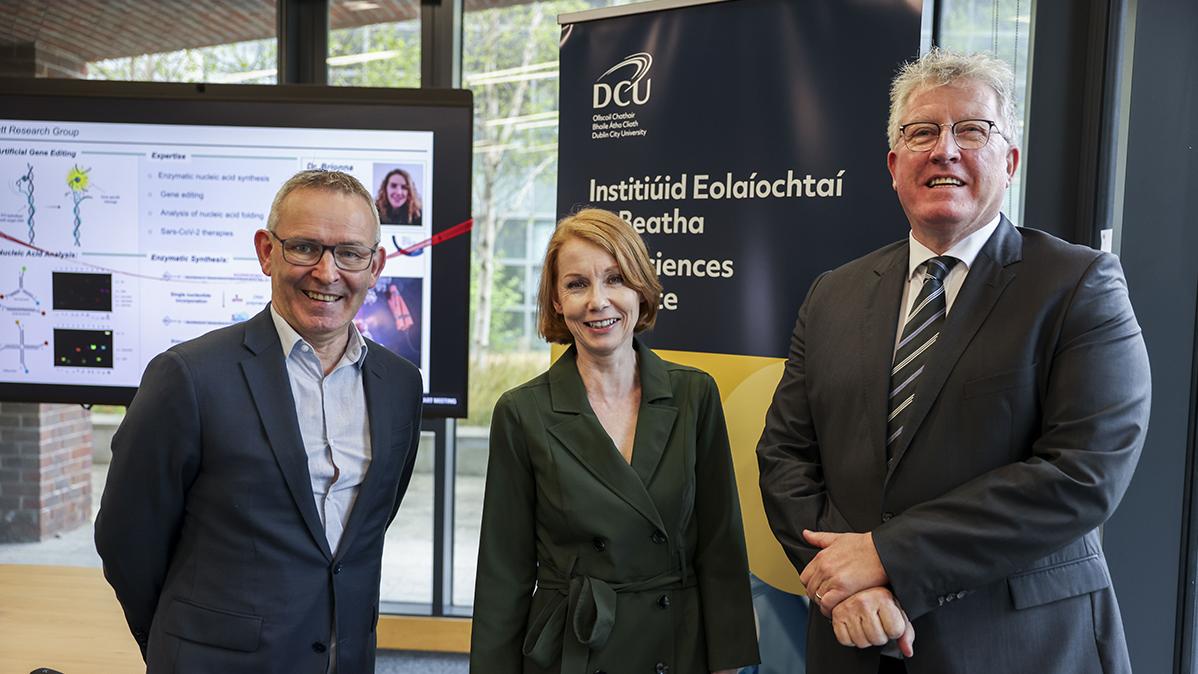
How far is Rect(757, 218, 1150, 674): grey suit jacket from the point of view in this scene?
1.50m

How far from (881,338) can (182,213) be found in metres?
2.79

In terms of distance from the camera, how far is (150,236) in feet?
11.0

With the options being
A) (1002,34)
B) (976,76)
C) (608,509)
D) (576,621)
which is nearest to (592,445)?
(608,509)

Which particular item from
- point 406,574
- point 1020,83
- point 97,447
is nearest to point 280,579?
point 1020,83

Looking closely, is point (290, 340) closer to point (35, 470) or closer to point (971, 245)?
point (971, 245)

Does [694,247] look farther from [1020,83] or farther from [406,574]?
[406,574]

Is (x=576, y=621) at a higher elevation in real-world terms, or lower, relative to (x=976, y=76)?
lower

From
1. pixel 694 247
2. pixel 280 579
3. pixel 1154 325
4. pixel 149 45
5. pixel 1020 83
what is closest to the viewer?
pixel 280 579

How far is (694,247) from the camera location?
2809 millimetres

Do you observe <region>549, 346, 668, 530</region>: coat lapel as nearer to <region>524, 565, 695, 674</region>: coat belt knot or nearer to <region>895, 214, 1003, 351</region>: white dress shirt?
<region>524, 565, 695, 674</region>: coat belt knot

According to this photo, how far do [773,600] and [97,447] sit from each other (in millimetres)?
3514

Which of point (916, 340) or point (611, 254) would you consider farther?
point (611, 254)

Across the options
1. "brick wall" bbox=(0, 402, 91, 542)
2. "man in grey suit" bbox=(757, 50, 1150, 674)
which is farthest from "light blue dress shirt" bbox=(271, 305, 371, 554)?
"brick wall" bbox=(0, 402, 91, 542)

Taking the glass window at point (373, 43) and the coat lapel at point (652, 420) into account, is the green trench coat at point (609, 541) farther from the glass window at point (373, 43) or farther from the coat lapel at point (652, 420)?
the glass window at point (373, 43)
